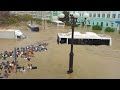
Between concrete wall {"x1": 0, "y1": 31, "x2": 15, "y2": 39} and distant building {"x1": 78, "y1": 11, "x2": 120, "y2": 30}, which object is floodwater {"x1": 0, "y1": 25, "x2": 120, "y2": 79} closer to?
concrete wall {"x1": 0, "y1": 31, "x2": 15, "y2": 39}

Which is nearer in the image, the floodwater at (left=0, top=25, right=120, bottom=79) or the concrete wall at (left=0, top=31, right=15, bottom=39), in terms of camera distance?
the floodwater at (left=0, top=25, right=120, bottom=79)

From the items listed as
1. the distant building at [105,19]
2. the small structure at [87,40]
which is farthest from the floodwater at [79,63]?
the distant building at [105,19]

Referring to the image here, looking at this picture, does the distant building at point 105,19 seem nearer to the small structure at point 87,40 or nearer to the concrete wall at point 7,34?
the small structure at point 87,40

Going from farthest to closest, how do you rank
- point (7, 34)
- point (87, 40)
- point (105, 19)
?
point (105, 19) < point (7, 34) < point (87, 40)

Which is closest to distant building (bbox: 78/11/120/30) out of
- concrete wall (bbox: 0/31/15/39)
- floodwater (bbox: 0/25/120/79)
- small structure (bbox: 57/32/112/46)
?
small structure (bbox: 57/32/112/46)

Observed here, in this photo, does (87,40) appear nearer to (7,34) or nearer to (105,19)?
(7,34)

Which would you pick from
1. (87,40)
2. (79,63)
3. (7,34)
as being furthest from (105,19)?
(79,63)

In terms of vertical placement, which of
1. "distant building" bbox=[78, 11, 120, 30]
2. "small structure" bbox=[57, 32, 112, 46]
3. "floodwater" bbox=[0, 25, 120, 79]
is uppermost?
"distant building" bbox=[78, 11, 120, 30]

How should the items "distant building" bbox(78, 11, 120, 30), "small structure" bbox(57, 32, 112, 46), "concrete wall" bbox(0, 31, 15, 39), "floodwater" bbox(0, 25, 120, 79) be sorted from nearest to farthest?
"floodwater" bbox(0, 25, 120, 79) < "small structure" bbox(57, 32, 112, 46) < "concrete wall" bbox(0, 31, 15, 39) < "distant building" bbox(78, 11, 120, 30)
